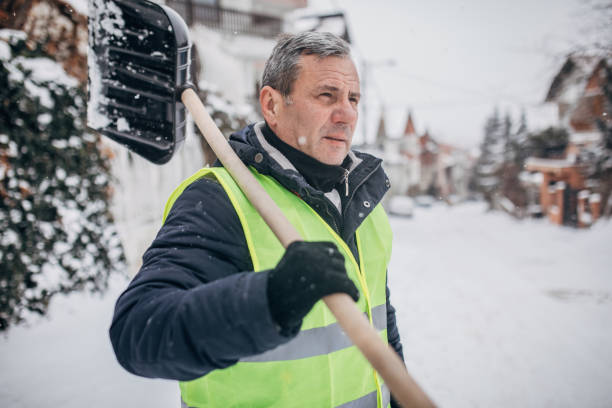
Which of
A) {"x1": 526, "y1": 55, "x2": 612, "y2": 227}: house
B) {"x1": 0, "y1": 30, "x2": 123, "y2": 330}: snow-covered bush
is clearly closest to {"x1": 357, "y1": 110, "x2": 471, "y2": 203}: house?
{"x1": 526, "y1": 55, "x2": 612, "y2": 227}: house

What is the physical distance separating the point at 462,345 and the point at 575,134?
52.3ft

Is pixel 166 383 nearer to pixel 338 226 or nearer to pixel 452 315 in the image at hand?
pixel 338 226

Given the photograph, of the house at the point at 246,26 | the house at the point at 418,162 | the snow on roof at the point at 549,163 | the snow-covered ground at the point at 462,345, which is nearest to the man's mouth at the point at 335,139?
the snow-covered ground at the point at 462,345

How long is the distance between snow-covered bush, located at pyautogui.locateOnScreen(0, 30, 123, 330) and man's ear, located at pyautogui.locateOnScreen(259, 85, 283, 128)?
2969mm

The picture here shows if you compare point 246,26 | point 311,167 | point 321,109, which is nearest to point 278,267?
point 311,167

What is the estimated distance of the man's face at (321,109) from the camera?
1343 millimetres

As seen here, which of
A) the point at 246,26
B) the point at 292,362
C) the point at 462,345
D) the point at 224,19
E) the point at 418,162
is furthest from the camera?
the point at 418,162

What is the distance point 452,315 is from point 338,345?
16.1ft

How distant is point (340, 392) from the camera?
1160mm

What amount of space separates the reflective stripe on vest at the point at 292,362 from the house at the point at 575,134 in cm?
964

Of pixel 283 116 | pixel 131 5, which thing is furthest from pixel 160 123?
pixel 283 116

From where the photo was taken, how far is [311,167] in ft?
4.54

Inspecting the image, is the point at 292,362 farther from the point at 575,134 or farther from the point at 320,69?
the point at 575,134

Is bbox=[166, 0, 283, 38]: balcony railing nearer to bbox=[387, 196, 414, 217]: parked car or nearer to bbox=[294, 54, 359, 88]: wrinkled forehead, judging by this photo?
bbox=[294, 54, 359, 88]: wrinkled forehead
